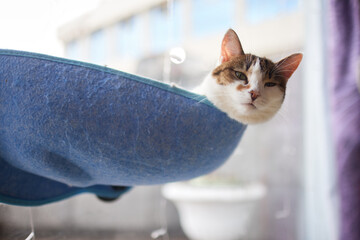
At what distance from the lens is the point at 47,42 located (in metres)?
0.45

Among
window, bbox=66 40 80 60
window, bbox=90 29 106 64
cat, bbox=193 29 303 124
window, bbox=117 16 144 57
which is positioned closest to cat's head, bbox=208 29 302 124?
cat, bbox=193 29 303 124

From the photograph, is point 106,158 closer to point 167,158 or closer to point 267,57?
point 167,158

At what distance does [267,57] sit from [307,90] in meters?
1.03

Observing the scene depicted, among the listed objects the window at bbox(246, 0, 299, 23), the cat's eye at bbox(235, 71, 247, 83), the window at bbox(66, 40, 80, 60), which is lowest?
the cat's eye at bbox(235, 71, 247, 83)

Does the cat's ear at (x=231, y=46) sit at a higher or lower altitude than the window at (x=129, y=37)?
lower

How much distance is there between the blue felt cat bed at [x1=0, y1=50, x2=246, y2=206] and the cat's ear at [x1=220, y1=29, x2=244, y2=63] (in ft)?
0.23

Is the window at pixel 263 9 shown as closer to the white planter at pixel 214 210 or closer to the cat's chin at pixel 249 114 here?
the cat's chin at pixel 249 114

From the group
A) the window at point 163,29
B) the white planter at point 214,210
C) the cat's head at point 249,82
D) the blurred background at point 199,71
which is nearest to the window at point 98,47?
the blurred background at point 199,71

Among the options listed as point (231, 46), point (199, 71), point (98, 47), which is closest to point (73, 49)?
point (98, 47)

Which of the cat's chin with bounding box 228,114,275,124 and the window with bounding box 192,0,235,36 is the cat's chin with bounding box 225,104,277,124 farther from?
the window with bounding box 192,0,235,36

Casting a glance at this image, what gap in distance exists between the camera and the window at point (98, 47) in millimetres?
718

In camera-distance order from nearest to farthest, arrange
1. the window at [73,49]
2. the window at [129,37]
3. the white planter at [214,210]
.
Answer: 1. the window at [73,49]
2. the window at [129,37]
3. the white planter at [214,210]

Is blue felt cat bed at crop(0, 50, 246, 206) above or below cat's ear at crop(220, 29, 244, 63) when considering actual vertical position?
below

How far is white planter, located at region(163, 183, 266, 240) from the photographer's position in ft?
4.09
